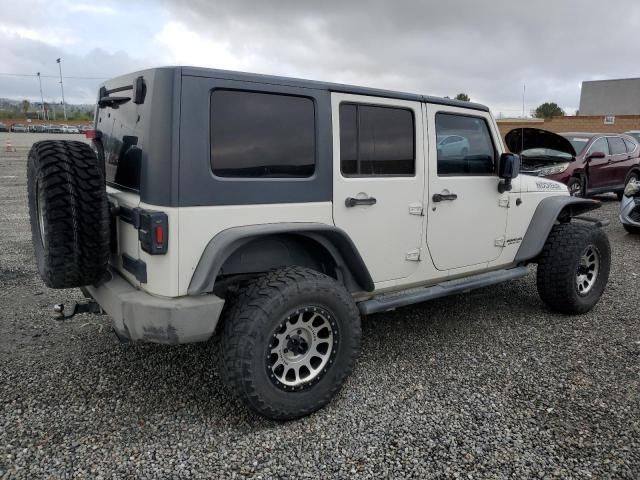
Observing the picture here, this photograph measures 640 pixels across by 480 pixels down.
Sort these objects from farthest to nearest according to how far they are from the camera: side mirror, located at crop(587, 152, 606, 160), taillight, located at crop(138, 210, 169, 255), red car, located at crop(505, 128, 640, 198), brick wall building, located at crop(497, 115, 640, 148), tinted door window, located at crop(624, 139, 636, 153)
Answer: brick wall building, located at crop(497, 115, 640, 148) → tinted door window, located at crop(624, 139, 636, 153) → side mirror, located at crop(587, 152, 606, 160) → red car, located at crop(505, 128, 640, 198) → taillight, located at crop(138, 210, 169, 255)

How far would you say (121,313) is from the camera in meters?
2.64

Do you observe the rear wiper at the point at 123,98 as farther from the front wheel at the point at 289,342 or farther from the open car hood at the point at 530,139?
the open car hood at the point at 530,139

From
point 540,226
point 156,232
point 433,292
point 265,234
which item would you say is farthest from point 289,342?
point 540,226

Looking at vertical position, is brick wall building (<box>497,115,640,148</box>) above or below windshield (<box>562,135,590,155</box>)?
above

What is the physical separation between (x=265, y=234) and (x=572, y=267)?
2.90 metres

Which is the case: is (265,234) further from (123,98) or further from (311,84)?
(123,98)

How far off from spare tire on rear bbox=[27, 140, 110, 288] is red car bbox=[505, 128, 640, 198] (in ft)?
24.2

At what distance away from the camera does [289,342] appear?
282 centimetres

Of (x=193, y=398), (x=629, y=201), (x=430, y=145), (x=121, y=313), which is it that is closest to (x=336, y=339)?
(x=193, y=398)

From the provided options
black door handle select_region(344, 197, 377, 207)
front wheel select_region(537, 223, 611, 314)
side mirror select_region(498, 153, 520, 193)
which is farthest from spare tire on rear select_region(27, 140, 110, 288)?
front wheel select_region(537, 223, 611, 314)

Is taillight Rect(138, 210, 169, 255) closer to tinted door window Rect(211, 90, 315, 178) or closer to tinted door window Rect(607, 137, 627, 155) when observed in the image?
tinted door window Rect(211, 90, 315, 178)

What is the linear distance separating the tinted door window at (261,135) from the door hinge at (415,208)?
842mm

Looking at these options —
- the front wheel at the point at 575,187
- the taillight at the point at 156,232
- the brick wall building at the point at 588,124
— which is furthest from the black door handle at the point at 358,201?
the brick wall building at the point at 588,124

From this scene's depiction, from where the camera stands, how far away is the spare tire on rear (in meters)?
2.55
